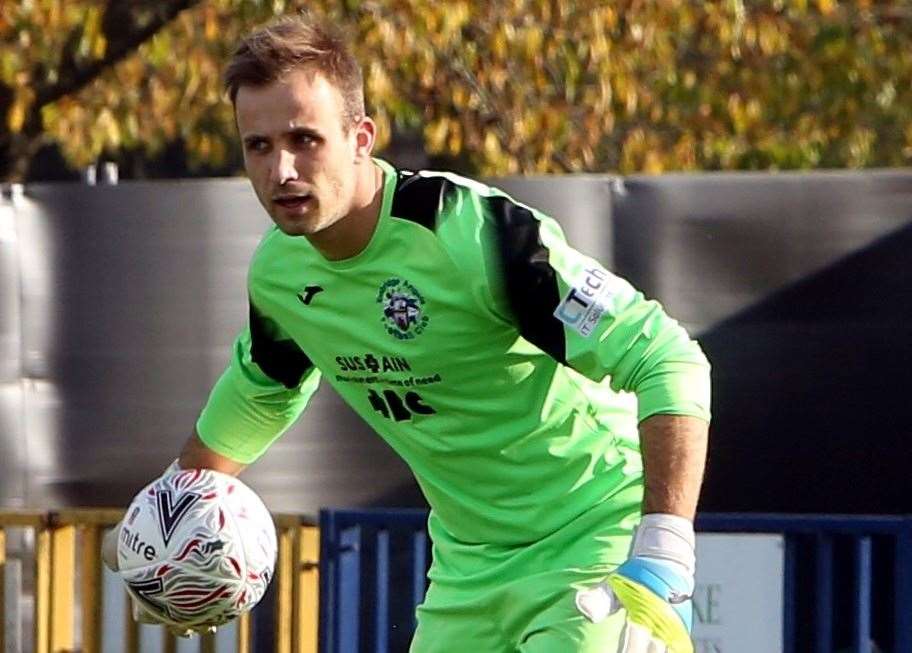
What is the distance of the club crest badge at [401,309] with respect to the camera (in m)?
4.36

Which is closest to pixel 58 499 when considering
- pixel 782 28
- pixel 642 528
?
pixel 642 528

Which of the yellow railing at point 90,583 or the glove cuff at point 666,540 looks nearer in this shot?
the glove cuff at point 666,540

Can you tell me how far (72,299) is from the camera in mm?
7965

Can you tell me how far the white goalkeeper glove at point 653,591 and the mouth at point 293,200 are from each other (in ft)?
3.34

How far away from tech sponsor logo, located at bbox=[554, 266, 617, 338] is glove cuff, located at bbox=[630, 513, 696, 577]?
442mm

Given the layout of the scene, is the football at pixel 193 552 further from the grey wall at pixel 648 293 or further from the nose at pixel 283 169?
the grey wall at pixel 648 293

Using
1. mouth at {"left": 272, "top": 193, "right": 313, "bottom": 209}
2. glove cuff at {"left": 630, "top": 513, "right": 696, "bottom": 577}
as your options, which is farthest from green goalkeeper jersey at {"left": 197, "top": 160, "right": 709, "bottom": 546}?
glove cuff at {"left": 630, "top": 513, "right": 696, "bottom": 577}

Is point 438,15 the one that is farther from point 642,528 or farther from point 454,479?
point 642,528

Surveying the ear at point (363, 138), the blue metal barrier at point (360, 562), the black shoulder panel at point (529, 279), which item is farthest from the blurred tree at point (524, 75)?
the black shoulder panel at point (529, 279)

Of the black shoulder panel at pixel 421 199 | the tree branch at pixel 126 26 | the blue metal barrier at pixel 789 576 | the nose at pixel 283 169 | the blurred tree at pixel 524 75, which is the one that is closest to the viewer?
the nose at pixel 283 169

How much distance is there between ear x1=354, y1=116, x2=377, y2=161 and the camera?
14.3 feet

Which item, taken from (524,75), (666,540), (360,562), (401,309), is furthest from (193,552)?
(524,75)

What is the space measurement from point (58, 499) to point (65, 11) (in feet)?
10.7

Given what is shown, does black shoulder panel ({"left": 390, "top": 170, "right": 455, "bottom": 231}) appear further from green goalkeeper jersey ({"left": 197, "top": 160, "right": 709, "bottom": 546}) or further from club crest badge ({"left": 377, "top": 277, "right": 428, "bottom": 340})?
club crest badge ({"left": 377, "top": 277, "right": 428, "bottom": 340})
